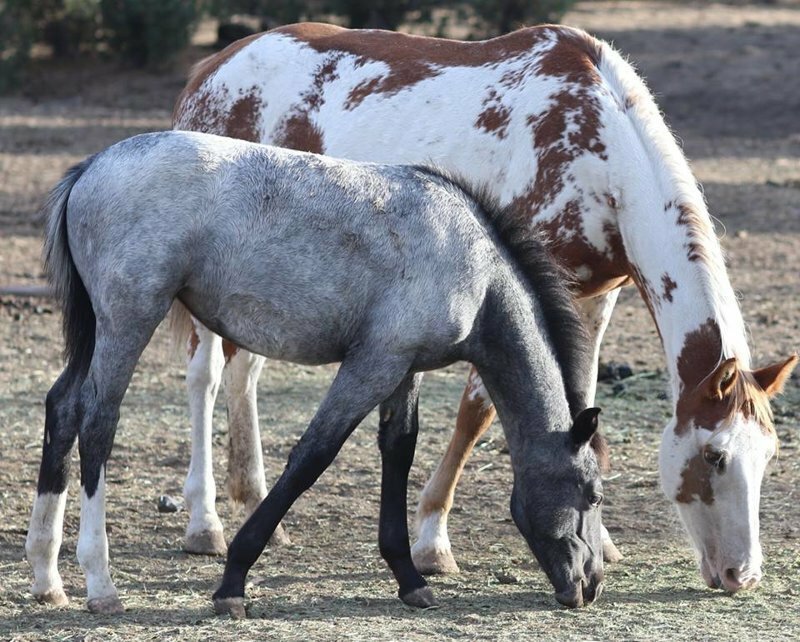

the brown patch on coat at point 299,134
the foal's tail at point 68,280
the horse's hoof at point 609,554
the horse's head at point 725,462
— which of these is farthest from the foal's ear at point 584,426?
the brown patch on coat at point 299,134

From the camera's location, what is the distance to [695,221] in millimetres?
4902

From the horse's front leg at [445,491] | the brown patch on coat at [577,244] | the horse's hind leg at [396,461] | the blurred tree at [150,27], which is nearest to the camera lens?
the horse's hind leg at [396,461]

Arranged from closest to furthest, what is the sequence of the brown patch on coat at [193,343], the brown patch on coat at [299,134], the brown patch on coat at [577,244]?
the brown patch on coat at [577,244] → the brown patch on coat at [193,343] → the brown patch on coat at [299,134]

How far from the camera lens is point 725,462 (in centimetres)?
459

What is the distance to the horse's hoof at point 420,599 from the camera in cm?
473

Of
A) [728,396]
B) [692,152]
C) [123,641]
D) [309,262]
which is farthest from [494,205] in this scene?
[692,152]

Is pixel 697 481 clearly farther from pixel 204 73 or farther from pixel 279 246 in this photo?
pixel 204 73

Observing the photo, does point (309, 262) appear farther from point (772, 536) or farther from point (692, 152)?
point (692, 152)

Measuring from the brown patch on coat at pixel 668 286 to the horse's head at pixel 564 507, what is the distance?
62 cm

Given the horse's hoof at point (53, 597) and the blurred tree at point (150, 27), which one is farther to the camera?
the blurred tree at point (150, 27)

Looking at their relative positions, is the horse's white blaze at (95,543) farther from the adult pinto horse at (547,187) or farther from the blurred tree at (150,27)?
the blurred tree at (150,27)

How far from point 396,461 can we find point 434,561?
1.84 feet

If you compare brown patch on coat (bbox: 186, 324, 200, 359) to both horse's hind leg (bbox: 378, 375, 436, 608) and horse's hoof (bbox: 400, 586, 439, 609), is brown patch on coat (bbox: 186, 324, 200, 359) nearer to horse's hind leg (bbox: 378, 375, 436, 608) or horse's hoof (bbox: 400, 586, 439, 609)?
horse's hind leg (bbox: 378, 375, 436, 608)

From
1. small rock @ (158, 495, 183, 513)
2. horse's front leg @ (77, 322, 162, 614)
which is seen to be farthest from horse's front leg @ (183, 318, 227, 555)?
horse's front leg @ (77, 322, 162, 614)
